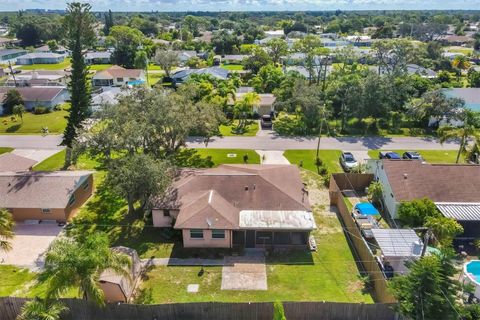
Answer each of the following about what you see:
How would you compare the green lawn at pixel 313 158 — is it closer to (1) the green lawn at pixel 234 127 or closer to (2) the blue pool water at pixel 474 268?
(1) the green lawn at pixel 234 127

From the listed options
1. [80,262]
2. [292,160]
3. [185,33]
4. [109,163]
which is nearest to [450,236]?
[292,160]

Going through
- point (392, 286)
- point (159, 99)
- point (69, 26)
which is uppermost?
point (69, 26)

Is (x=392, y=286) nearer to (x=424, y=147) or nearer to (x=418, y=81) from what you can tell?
(x=424, y=147)

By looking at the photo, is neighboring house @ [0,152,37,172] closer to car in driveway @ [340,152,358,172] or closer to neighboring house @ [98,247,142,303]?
neighboring house @ [98,247,142,303]

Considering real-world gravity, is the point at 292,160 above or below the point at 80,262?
below

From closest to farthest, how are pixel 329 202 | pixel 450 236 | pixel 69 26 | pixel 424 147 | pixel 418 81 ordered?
pixel 450 236
pixel 329 202
pixel 69 26
pixel 424 147
pixel 418 81

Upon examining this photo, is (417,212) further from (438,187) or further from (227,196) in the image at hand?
(227,196)
